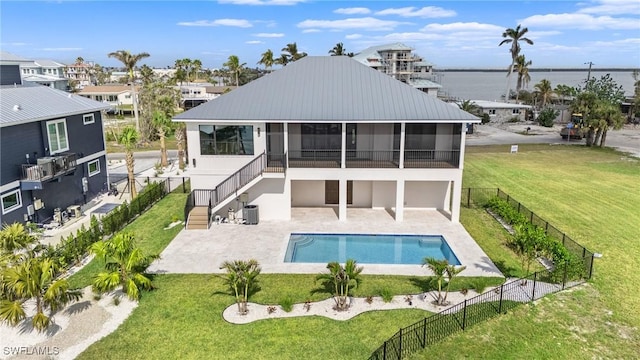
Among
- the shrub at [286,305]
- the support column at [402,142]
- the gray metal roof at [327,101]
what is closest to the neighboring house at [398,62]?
the gray metal roof at [327,101]

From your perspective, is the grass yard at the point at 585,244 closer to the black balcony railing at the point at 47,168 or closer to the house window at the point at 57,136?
the black balcony railing at the point at 47,168

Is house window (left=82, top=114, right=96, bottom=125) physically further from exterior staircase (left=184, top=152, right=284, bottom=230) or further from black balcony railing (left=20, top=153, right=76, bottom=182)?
exterior staircase (left=184, top=152, right=284, bottom=230)

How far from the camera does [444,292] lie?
1453 cm

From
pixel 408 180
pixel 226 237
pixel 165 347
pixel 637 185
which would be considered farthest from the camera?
pixel 637 185

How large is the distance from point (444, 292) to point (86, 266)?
1355 centimetres

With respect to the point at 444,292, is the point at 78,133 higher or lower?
higher

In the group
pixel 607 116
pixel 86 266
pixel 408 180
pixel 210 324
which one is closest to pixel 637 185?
pixel 607 116

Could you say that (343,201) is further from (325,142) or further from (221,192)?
(221,192)

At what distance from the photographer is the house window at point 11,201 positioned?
728 inches

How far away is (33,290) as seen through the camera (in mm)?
11977

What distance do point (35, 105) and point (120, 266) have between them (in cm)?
1259

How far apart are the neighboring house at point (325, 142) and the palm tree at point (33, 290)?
8.86 meters

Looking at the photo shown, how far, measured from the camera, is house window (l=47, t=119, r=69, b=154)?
21630mm

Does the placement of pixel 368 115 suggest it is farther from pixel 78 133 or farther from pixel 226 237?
pixel 78 133
